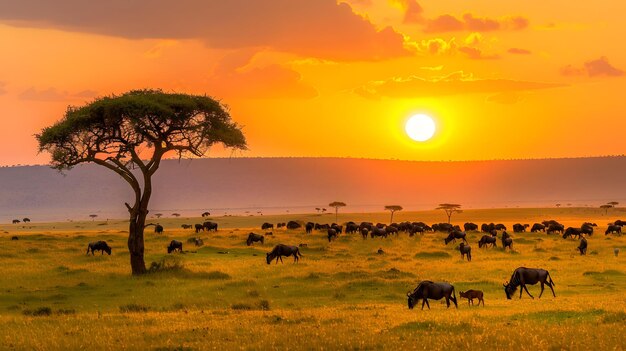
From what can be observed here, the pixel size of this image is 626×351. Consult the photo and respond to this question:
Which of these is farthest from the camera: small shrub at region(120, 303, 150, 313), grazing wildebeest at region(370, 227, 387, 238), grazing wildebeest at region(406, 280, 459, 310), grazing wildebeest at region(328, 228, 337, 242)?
grazing wildebeest at region(370, 227, 387, 238)

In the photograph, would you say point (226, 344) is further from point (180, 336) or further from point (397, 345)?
point (397, 345)

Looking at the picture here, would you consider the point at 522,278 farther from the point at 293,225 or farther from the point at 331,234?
the point at 293,225

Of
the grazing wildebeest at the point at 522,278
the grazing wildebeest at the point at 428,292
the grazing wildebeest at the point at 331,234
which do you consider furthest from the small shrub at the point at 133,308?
the grazing wildebeest at the point at 331,234

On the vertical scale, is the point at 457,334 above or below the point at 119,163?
below

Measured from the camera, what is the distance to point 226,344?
21.2m

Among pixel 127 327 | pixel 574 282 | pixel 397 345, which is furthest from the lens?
pixel 574 282

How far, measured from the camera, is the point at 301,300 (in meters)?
35.7

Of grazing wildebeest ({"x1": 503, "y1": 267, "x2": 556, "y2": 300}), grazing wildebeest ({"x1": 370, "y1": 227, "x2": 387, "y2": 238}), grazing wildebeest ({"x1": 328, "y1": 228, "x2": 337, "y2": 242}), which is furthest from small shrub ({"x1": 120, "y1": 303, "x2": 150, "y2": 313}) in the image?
grazing wildebeest ({"x1": 370, "y1": 227, "x2": 387, "y2": 238})

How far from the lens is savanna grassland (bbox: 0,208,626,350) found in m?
21.8

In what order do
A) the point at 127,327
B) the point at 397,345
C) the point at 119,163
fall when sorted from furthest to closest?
the point at 119,163 < the point at 127,327 < the point at 397,345

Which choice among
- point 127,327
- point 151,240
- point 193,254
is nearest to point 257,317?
point 127,327

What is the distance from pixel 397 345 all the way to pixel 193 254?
3972 centimetres

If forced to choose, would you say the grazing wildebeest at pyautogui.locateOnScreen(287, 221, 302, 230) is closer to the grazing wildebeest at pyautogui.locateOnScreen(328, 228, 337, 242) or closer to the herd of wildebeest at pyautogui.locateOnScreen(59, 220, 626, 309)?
the herd of wildebeest at pyautogui.locateOnScreen(59, 220, 626, 309)

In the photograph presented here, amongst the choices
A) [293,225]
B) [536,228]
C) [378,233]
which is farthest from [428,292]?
[293,225]
